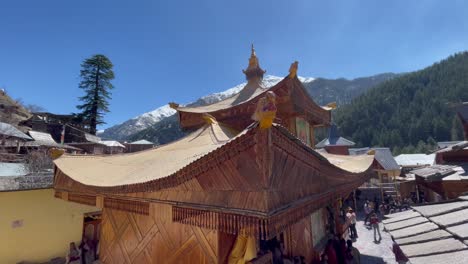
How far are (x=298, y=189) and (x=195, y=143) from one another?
3596 mm

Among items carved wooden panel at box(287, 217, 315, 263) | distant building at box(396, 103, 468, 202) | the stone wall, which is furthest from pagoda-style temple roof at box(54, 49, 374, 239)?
distant building at box(396, 103, 468, 202)

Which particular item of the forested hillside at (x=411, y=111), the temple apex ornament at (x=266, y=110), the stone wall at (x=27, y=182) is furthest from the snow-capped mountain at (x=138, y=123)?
the temple apex ornament at (x=266, y=110)

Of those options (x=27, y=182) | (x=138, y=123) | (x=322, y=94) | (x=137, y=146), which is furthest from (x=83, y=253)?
(x=138, y=123)

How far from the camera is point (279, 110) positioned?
8688 millimetres

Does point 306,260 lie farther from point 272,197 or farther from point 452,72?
point 452,72

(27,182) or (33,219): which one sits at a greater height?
(27,182)

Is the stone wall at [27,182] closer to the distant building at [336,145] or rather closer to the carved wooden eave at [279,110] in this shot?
the carved wooden eave at [279,110]

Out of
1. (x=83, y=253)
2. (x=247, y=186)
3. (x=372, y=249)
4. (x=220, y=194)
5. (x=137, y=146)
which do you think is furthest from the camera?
(x=137, y=146)

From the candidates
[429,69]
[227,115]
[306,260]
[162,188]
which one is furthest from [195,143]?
[429,69]

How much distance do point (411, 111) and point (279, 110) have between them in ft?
284

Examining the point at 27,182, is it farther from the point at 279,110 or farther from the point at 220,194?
the point at 279,110

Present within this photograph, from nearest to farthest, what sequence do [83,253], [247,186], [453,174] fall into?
[247,186]
[83,253]
[453,174]

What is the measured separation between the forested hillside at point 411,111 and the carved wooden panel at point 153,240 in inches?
2761

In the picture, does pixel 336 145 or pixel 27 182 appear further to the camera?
pixel 336 145
